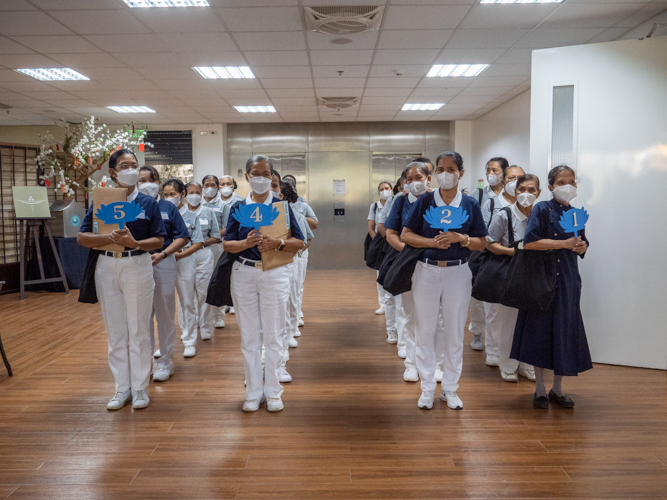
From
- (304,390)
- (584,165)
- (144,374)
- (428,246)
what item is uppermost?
(584,165)

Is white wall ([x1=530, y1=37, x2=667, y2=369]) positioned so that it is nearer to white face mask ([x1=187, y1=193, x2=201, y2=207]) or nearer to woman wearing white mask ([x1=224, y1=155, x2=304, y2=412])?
woman wearing white mask ([x1=224, y1=155, x2=304, y2=412])

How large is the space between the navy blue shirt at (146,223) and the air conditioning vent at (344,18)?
2613 millimetres

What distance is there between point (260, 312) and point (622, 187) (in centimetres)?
331

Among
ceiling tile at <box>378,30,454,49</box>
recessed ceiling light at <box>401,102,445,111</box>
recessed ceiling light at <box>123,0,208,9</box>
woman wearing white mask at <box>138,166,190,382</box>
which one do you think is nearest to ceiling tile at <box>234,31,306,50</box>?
recessed ceiling light at <box>123,0,208,9</box>

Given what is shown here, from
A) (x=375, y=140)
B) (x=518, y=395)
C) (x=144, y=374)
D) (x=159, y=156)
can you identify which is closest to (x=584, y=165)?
(x=518, y=395)

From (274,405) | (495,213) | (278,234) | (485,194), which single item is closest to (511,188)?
(495,213)

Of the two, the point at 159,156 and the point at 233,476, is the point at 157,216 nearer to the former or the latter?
the point at 233,476

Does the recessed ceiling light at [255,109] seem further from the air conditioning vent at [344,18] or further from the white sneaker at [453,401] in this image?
the white sneaker at [453,401]

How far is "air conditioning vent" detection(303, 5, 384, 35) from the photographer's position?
4688mm

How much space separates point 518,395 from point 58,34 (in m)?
5.88

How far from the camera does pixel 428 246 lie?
3.05 m

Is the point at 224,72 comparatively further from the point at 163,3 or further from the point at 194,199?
the point at 194,199

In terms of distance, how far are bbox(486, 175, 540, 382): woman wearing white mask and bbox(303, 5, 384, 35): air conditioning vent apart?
2323 millimetres

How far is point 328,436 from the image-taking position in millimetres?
2906
